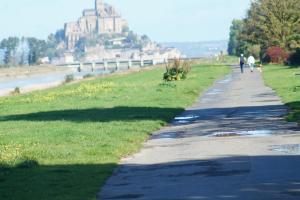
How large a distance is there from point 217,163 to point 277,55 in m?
74.2

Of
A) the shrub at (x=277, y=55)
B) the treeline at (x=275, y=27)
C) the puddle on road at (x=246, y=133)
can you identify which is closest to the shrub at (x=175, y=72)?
the shrub at (x=277, y=55)

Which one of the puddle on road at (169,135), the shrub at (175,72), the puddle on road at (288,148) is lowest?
the shrub at (175,72)

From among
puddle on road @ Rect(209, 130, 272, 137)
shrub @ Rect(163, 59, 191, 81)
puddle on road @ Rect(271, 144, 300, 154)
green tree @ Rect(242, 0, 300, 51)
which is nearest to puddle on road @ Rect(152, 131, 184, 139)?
puddle on road @ Rect(209, 130, 272, 137)

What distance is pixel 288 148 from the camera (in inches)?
691

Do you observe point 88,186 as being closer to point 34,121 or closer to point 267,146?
point 267,146

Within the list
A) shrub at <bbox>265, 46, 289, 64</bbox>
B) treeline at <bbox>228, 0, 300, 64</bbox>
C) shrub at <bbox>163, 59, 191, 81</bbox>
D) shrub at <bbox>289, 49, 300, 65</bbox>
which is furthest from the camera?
treeline at <bbox>228, 0, 300, 64</bbox>

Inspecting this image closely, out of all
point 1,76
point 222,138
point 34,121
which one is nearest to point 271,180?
point 222,138

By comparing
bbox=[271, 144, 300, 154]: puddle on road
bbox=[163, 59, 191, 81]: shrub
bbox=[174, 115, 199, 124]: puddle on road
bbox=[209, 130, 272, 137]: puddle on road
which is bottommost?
bbox=[163, 59, 191, 81]: shrub

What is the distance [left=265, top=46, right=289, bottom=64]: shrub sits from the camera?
88.3m

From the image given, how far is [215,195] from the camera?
12227mm

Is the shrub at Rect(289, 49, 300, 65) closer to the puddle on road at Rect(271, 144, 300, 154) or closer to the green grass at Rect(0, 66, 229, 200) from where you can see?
the green grass at Rect(0, 66, 229, 200)

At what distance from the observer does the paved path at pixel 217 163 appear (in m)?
12.7

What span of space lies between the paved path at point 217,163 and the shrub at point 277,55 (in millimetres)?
61653

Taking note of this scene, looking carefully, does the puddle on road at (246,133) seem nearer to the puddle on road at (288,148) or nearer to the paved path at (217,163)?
the paved path at (217,163)
